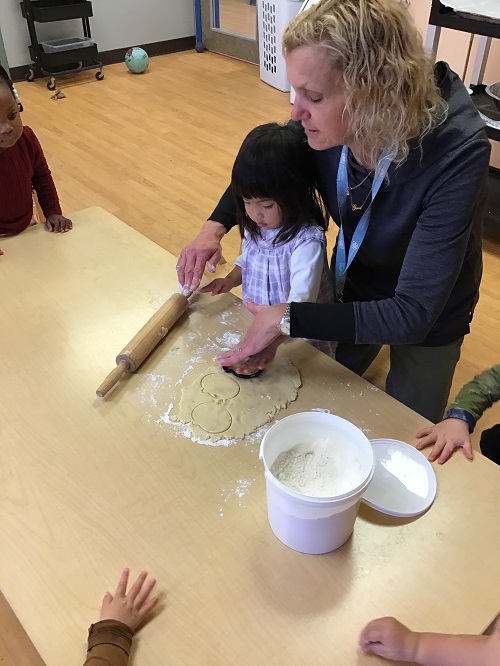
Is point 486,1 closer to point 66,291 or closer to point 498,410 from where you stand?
point 498,410

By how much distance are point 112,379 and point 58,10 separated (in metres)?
3.91

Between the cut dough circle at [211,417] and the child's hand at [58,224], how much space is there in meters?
0.68

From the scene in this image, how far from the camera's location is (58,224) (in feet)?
4.52

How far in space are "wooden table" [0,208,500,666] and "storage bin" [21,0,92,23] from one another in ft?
12.1

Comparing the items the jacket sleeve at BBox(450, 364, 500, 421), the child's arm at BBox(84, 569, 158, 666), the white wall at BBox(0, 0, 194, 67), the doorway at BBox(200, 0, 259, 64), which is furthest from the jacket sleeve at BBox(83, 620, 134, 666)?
the doorway at BBox(200, 0, 259, 64)

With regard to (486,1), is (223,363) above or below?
below

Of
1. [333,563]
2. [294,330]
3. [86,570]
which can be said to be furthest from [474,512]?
[86,570]

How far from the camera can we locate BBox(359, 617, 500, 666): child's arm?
630mm

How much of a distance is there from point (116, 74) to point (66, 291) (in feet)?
12.9

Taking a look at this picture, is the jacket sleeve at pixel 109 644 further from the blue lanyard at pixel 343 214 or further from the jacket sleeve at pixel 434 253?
the blue lanyard at pixel 343 214

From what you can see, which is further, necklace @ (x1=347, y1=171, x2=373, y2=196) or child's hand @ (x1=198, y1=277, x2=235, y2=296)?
child's hand @ (x1=198, y1=277, x2=235, y2=296)

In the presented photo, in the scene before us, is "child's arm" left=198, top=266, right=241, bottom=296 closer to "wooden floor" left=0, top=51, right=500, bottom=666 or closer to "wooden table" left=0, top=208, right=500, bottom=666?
"wooden table" left=0, top=208, right=500, bottom=666

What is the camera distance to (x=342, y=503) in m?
0.65

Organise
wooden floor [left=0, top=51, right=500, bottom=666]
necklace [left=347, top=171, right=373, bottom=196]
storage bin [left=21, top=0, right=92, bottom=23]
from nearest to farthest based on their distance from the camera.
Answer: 1. necklace [left=347, top=171, right=373, bottom=196]
2. wooden floor [left=0, top=51, right=500, bottom=666]
3. storage bin [left=21, top=0, right=92, bottom=23]
